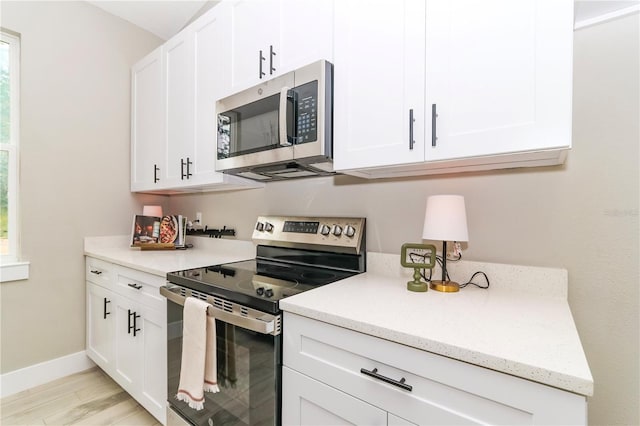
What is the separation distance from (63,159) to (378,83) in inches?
93.4

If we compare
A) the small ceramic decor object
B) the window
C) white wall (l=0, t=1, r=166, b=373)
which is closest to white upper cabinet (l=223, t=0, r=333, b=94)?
the small ceramic decor object

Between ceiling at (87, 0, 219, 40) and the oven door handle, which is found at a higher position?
ceiling at (87, 0, 219, 40)

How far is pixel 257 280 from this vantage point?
1421 mm

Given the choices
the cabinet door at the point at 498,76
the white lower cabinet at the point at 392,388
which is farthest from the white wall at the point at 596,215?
the white lower cabinet at the point at 392,388

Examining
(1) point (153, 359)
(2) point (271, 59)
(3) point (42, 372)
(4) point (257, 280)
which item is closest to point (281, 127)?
(2) point (271, 59)

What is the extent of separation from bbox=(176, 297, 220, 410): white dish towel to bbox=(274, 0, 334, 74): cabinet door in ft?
3.88

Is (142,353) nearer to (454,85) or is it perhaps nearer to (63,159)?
(63,159)

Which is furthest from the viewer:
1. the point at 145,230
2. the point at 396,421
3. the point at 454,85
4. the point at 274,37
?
the point at 145,230

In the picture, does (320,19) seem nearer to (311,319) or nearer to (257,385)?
(311,319)

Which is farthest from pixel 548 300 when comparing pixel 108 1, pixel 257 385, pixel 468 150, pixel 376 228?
pixel 108 1

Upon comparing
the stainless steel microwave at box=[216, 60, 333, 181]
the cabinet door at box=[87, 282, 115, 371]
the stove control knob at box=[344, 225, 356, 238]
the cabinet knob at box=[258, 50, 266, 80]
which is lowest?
the cabinet door at box=[87, 282, 115, 371]

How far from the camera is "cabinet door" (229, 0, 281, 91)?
1562 millimetres

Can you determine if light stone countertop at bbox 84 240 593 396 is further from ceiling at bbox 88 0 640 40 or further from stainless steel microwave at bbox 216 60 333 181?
ceiling at bbox 88 0 640 40

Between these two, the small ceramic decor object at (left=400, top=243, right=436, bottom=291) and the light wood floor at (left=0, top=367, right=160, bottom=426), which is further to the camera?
the light wood floor at (left=0, top=367, right=160, bottom=426)
